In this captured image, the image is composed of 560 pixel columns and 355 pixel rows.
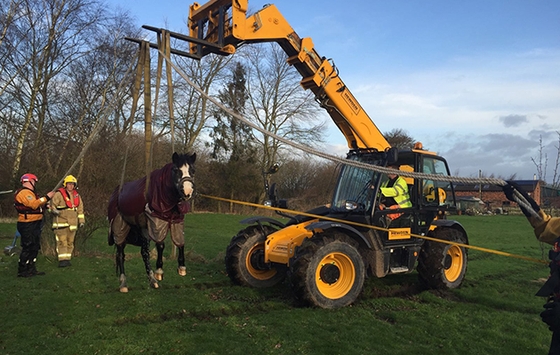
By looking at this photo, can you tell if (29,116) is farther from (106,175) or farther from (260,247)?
(260,247)

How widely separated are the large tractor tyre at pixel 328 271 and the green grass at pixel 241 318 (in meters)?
0.24

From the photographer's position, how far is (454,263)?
8.64 metres

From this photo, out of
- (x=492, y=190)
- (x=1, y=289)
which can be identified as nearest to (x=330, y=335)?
(x=1, y=289)

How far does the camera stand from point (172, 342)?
16.9 ft

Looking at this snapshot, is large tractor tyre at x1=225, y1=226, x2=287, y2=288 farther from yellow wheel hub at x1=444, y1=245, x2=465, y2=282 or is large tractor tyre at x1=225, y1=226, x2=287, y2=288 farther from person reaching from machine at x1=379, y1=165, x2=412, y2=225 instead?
yellow wheel hub at x1=444, y1=245, x2=465, y2=282

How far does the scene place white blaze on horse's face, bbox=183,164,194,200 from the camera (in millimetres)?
4281

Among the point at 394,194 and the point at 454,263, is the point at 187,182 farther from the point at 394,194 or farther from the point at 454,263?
the point at 454,263

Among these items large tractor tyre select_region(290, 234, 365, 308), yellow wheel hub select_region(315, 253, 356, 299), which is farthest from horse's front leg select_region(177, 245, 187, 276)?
yellow wheel hub select_region(315, 253, 356, 299)

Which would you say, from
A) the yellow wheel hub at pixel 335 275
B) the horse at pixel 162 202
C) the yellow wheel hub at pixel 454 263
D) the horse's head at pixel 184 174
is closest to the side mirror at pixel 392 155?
the yellow wheel hub at pixel 335 275

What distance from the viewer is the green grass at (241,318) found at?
5.14 meters

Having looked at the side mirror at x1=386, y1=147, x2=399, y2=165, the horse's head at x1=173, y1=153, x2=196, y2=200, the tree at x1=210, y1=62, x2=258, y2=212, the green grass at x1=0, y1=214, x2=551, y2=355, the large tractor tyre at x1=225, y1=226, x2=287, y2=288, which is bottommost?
the green grass at x1=0, y1=214, x2=551, y2=355

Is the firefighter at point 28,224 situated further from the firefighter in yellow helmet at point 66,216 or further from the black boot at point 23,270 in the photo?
the firefighter in yellow helmet at point 66,216

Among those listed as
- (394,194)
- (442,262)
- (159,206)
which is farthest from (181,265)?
(442,262)

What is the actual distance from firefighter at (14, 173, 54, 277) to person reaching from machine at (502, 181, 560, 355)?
26.0 feet
